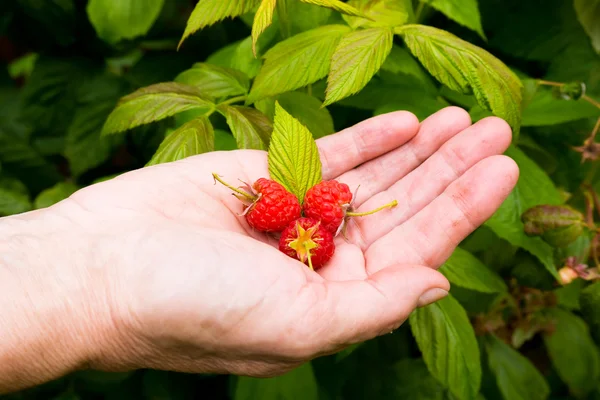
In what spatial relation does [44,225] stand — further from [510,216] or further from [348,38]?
[510,216]

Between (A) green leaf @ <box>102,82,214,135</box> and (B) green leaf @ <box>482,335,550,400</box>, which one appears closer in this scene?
(A) green leaf @ <box>102,82,214,135</box>

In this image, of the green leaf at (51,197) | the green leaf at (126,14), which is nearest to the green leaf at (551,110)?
the green leaf at (126,14)

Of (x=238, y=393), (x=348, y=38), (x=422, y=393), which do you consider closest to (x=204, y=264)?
(x=348, y=38)

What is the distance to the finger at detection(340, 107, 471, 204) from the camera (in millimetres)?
1423

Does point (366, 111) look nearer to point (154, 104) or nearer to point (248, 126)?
point (248, 126)

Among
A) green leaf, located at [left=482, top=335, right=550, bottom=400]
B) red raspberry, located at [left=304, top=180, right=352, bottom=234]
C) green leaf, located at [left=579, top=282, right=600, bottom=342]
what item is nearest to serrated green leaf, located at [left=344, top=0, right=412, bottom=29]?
red raspberry, located at [left=304, top=180, right=352, bottom=234]

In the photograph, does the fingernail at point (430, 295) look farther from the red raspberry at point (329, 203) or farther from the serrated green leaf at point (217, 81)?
the serrated green leaf at point (217, 81)

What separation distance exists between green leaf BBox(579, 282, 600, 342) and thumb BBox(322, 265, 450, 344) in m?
0.45

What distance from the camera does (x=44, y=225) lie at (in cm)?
120

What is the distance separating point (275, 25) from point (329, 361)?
3.15ft

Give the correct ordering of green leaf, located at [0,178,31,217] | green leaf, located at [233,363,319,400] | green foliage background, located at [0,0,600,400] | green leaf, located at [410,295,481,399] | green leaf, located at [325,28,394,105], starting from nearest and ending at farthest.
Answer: green leaf, located at [325,28,394,105] < green foliage background, located at [0,0,600,400] < green leaf, located at [410,295,481,399] < green leaf, located at [233,363,319,400] < green leaf, located at [0,178,31,217]

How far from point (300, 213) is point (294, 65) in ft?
1.11

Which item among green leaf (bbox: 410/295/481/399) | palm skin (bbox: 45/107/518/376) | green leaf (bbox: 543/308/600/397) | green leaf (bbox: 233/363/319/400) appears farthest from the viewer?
green leaf (bbox: 543/308/600/397)

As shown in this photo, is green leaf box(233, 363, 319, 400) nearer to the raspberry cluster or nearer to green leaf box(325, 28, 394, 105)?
the raspberry cluster
